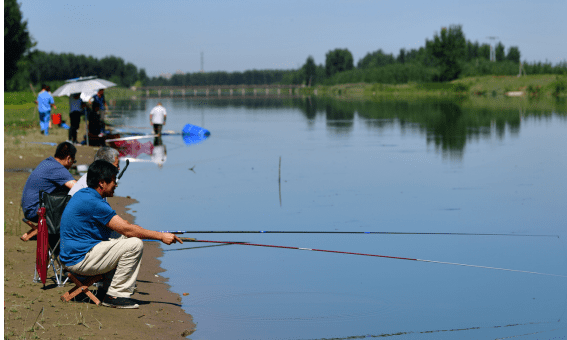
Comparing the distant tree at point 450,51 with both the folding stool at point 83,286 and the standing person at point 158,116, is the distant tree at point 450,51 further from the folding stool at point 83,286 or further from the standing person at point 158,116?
the folding stool at point 83,286

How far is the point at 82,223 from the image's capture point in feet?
20.2

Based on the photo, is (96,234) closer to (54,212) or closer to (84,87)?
(54,212)

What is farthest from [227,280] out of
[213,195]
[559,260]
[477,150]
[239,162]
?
[477,150]

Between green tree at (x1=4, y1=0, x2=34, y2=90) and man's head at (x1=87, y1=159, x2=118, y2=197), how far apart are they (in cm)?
5325

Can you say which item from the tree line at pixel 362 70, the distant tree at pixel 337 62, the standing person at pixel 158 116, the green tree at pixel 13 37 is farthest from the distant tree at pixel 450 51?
the standing person at pixel 158 116

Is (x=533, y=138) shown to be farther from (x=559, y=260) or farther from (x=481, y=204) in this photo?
(x=559, y=260)

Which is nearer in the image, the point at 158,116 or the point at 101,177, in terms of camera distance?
the point at 101,177

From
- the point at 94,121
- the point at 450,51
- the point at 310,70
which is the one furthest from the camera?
the point at 310,70

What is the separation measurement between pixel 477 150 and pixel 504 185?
7.79 metres

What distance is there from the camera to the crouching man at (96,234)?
6.13m

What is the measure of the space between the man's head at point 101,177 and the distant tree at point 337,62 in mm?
185035

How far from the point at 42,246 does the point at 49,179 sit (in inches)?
70.9

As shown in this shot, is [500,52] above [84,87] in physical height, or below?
above

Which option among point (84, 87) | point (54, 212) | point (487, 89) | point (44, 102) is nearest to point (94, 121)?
point (84, 87)
